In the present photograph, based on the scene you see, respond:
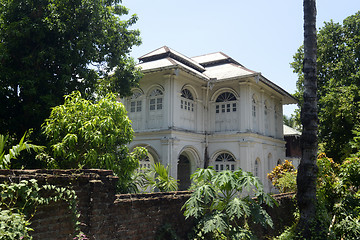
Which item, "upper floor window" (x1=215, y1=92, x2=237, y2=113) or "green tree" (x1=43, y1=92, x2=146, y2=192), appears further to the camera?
"upper floor window" (x1=215, y1=92, x2=237, y2=113)

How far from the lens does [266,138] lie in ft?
63.2

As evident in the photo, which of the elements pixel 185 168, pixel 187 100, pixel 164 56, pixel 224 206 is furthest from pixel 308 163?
pixel 164 56

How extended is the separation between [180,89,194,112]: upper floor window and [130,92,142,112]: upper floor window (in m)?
2.43

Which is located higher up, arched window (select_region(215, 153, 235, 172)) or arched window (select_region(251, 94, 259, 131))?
arched window (select_region(251, 94, 259, 131))

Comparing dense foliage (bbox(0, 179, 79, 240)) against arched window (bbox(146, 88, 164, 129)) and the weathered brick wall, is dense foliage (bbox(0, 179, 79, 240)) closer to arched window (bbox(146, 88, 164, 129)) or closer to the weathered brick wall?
the weathered brick wall

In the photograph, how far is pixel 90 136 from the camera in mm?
7094

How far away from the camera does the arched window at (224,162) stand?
57.5 ft

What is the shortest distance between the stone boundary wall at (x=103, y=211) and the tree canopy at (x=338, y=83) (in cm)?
1473

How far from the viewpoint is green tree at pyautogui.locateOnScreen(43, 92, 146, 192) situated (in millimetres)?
7148

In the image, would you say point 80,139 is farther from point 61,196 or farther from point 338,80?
point 338,80

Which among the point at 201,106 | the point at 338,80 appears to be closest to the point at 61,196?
the point at 201,106

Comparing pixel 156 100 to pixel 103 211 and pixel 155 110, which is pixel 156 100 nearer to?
pixel 155 110

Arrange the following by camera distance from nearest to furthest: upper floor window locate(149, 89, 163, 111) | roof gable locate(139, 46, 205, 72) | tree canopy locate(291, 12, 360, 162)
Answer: upper floor window locate(149, 89, 163, 111), roof gable locate(139, 46, 205, 72), tree canopy locate(291, 12, 360, 162)

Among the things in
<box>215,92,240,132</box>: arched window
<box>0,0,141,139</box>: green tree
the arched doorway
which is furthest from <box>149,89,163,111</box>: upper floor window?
<box>0,0,141,139</box>: green tree
